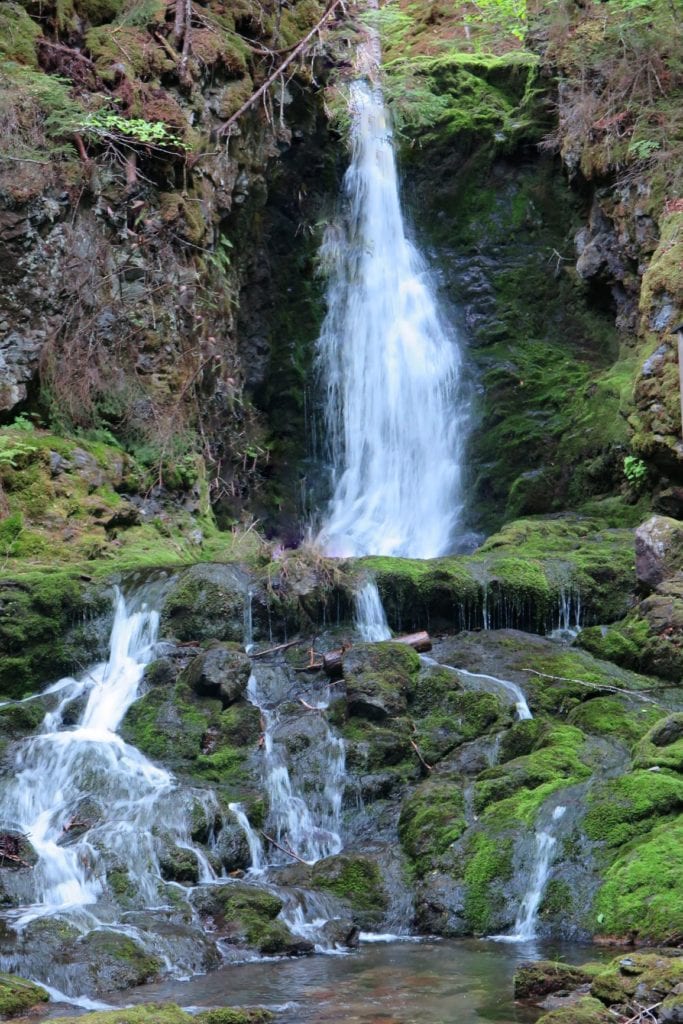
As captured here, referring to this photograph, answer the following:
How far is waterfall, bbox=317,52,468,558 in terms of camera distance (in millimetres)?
16188

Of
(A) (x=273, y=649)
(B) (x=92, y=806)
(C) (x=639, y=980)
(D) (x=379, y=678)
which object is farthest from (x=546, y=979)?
(A) (x=273, y=649)

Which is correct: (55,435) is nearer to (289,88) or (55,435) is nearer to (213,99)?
(213,99)

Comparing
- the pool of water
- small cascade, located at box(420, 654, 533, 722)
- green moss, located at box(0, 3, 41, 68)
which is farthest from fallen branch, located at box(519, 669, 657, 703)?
green moss, located at box(0, 3, 41, 68)

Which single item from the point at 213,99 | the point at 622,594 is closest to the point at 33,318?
the point at 213,99

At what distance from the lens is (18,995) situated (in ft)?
18.6

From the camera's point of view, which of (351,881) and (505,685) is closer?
(351,881)

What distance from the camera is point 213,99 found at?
50.4ft

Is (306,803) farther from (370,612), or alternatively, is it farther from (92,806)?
(370,612)

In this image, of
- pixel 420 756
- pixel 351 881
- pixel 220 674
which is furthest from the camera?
pixel 220 674

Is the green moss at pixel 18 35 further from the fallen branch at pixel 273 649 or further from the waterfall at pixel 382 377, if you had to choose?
the fallen branch at pixel 273 649

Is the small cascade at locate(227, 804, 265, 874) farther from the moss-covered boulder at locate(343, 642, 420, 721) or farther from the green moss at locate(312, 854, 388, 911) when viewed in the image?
the moss-covered boulder at locate(343, 642, 420, 721)

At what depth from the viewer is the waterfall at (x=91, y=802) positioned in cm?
739

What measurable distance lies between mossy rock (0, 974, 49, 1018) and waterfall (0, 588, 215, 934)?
2.31 feet

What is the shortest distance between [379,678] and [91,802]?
2774mm
